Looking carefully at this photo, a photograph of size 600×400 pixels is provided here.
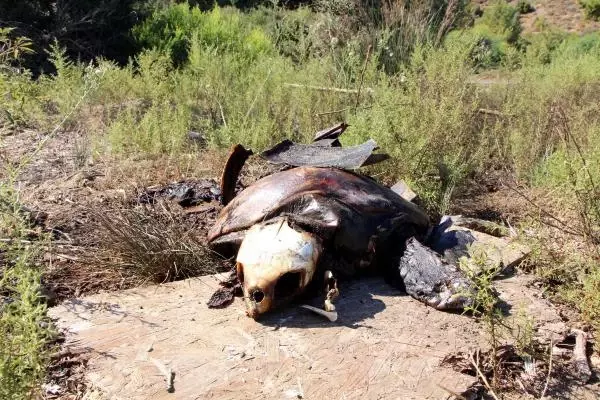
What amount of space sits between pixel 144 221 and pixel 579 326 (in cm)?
225

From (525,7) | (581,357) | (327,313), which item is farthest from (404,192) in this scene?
(525,7)

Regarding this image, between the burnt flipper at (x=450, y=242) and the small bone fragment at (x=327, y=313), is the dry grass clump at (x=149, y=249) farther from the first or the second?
the burnt flipper at (x=450, y=242)

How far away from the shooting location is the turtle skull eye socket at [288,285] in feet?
8.82

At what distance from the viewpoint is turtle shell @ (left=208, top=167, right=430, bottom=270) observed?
2.99 m

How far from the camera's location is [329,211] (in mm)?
2984

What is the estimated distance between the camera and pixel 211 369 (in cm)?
235

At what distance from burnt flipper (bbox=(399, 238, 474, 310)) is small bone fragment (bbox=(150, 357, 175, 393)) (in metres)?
1.22

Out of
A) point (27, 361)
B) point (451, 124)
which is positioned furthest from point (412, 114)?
point (27, 361)

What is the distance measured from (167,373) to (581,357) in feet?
5.70

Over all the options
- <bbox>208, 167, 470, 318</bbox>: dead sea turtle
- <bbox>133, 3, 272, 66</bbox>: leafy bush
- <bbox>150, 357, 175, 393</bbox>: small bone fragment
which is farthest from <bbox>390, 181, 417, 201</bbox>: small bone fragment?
<bbox>133, 3, 272, 66</bbox>: leafy bush

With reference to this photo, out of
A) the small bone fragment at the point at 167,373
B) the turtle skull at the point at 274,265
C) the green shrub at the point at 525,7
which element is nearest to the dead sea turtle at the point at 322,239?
the turtle skull at the point at 274,265

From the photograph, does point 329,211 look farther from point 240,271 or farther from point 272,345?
point 272,345

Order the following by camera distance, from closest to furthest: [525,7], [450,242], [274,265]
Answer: [274,265] → [450,242] → [525,7]

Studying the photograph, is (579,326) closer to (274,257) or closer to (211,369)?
(274,257)
